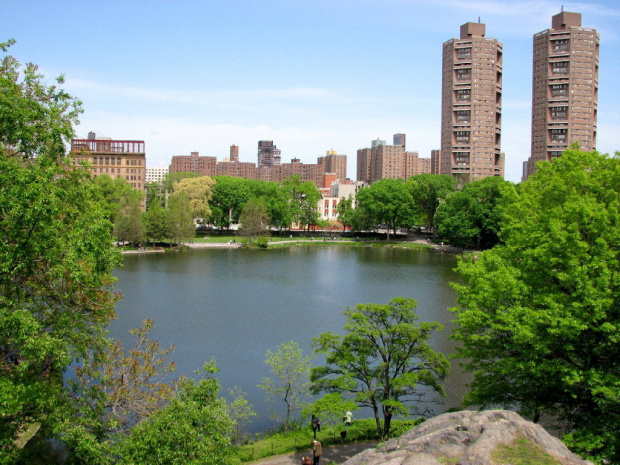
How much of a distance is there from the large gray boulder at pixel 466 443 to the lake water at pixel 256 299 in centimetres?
1228

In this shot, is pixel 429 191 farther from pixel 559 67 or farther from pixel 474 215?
pixel 559 67

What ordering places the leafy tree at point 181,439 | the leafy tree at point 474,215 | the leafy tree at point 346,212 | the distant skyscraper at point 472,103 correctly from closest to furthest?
1. the leafy tree at point 181,439
2. the leafy tree at point 474,215
3. the leafy tree at point 346,212
4. the distant skyscraper at point 472,103

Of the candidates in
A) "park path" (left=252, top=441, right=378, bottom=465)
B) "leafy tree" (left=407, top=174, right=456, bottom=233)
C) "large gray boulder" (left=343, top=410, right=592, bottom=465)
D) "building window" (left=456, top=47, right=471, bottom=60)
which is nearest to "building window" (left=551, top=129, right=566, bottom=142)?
"leafy tree" (left=407, top=174, right=456, bottom=233)

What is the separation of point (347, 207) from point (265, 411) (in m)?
84.5

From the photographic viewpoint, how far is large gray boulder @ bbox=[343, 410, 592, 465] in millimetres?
10289

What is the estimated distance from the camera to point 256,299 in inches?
1743

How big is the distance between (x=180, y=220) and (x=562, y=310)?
70.7 m

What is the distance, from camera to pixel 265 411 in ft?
78.8

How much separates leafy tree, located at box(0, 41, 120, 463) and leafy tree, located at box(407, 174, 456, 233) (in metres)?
85.9

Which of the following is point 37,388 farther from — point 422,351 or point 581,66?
point 581,66

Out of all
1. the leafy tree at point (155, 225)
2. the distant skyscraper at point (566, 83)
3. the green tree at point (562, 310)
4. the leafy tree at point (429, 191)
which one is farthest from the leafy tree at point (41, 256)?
the distant skyscraper at point (566, 83)

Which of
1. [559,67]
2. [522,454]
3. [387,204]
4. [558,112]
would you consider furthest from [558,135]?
[522,454]

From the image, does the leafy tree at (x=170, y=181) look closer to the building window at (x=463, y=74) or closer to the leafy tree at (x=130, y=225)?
the leafy tree at (x=130, y=225)

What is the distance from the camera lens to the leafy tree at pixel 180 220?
80.9 meters
